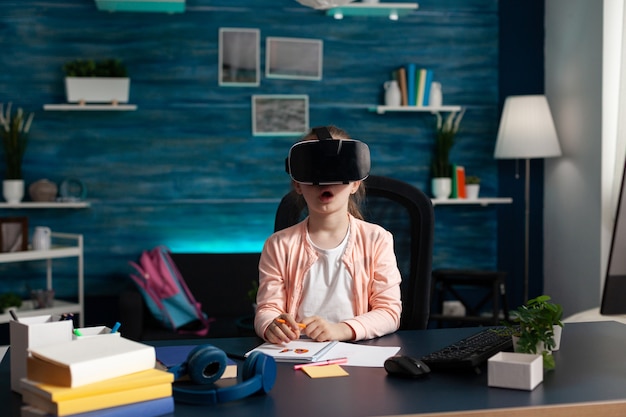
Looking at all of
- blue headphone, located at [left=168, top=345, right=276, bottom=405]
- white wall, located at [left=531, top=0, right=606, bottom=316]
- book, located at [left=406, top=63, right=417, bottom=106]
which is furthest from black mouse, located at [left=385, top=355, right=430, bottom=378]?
book, located at [left=406, top=63, right=417, bottom=106]

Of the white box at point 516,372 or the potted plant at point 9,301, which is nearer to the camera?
the white box at point 516,372

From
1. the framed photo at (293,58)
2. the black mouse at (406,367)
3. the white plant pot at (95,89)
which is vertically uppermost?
the framed photo at (293,58)

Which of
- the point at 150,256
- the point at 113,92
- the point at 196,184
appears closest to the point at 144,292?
the point at 150,256

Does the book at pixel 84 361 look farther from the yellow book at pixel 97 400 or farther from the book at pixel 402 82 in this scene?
the book at pixel 402 82

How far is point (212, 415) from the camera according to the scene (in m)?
1.40

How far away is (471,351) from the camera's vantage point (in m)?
1.72

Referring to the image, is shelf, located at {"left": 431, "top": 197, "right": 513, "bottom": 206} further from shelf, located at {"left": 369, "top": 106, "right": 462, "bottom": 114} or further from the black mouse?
the black mouse

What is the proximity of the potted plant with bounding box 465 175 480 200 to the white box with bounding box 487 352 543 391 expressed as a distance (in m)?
3.62

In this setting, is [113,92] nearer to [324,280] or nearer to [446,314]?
[446,314]

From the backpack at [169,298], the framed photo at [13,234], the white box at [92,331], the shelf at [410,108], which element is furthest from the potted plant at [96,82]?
the white box at [92,331]

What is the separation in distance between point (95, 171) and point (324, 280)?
3.05 metres

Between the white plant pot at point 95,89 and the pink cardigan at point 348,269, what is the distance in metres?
2.82

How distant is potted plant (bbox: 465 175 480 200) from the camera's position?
16.8ft

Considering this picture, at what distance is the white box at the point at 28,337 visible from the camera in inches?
60.5
